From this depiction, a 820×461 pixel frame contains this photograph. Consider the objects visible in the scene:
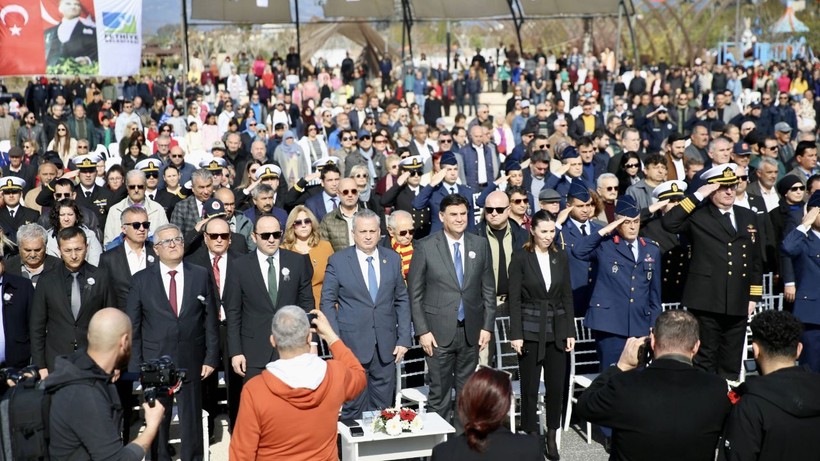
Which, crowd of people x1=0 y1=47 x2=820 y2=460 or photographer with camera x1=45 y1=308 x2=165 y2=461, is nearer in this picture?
photographer with camera x1=45 y1=308 x2=165 y2=461

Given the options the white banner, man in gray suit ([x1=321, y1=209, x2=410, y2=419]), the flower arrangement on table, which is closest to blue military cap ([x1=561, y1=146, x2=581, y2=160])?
man in gray suit ([x1=321, y1=209, x2=410, y2=419])

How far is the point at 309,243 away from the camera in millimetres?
8266

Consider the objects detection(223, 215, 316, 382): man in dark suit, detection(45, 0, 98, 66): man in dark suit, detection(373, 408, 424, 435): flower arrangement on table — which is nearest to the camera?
detection(373, 408, 424, 435): flower arrangement on table

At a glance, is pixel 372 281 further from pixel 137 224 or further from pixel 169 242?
pixel 137 224

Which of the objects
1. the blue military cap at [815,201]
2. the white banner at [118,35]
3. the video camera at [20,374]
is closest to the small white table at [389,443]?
the video camera at [20,374]

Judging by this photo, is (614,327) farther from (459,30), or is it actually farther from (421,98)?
(459,30)

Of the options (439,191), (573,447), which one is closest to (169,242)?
(573,447)

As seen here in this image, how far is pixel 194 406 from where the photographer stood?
6.95 metres

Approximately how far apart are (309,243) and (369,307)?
123 cm

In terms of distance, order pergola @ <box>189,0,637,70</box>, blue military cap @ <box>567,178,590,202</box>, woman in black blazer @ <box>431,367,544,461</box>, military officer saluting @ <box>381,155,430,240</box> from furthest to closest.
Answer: pergola @ <box>189,0,637,70</box> → military officer saluting @ <box>381,155,430,240</box> → blue military cap @ <box>567,178,590,202</box> → woman in black blazer @ <box>431,367,544,461</box>

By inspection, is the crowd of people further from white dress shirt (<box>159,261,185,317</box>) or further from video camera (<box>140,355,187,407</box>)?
video camera (<box>140,355,187,407</box>)

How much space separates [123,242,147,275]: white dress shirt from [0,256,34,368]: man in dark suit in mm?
818

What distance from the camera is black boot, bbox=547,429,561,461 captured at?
745cm

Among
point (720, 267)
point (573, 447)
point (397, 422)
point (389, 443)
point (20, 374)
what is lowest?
point (573, 447)
